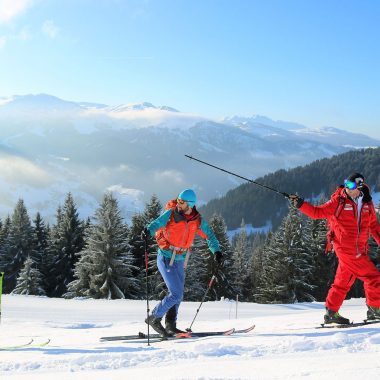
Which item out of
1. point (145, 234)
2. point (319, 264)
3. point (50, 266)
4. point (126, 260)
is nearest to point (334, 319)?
point (145, 234)

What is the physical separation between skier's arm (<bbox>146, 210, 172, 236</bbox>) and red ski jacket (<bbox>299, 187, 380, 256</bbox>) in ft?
7.25

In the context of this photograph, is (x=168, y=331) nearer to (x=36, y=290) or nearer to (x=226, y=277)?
(x=36, y=290)

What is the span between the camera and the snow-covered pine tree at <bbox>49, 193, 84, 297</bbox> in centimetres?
4117

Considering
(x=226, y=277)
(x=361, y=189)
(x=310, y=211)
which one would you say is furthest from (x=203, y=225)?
(x=226, y=277)

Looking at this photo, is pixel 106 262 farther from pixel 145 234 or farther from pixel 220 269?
pixel 145 234

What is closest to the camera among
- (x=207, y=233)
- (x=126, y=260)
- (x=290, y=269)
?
(x=207, y=233)

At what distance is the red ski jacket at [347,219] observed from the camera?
7637 mm

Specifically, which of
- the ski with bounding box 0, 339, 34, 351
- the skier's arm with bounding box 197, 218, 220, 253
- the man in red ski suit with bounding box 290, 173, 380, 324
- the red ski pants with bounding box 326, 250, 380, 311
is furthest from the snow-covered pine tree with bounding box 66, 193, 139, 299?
the man in red ski suit with bounding box 290, 173, 380, 324

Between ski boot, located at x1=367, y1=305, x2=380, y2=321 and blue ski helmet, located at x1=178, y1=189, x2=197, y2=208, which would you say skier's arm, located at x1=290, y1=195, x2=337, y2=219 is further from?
ski boot, located at x1=367, y1=305, x2=380, y2=321

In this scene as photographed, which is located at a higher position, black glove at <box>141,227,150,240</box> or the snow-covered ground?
black glove at <box>141,227,150,240</box>

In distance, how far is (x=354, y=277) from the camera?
7.83 metres

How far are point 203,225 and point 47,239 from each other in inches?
1594

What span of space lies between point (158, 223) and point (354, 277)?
136 inches

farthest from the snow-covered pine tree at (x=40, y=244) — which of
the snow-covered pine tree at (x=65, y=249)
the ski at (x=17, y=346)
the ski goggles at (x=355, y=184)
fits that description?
the ski goggles at (x=355, y=184)
